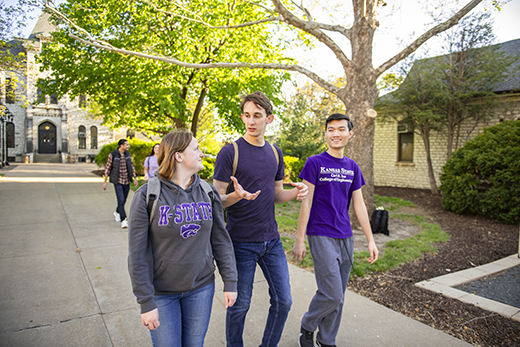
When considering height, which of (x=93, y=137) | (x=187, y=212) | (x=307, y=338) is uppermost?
(x=93, y=137)

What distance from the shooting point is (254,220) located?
2525 mm

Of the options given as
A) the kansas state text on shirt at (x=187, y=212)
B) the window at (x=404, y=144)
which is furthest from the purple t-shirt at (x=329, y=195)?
the window at (x=404, y=144)

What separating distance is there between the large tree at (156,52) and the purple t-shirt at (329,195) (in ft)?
33.7

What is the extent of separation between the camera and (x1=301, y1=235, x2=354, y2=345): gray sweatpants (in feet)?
8.70

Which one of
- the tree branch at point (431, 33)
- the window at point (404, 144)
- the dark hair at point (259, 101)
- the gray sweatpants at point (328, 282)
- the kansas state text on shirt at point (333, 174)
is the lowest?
the gray sweatpants at point (328, 282)

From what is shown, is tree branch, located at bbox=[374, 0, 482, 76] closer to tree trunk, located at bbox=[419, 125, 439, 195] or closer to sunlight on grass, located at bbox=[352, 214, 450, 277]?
sunlight on grass, located at bbox=[352, 214, 450, 277]

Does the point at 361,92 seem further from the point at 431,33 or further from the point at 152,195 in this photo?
the point at 152,195

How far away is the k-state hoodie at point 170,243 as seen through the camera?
5.94 ft

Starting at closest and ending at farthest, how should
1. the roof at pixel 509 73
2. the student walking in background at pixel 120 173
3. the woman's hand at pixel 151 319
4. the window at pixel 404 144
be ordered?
the woman's hand at pixel 151 319, the student walking in background at pixel 120 173, the roof at pixel 509 73, the window at pixel 404 144

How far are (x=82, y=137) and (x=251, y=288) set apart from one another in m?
43.1

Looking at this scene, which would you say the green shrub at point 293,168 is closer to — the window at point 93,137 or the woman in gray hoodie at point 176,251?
the woman in gray hoodie at point 176,251

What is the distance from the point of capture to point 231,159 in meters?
2.49

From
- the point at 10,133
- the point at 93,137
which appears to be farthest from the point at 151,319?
the point at 10,133

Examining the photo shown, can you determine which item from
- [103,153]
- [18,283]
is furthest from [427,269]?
[103,153]
